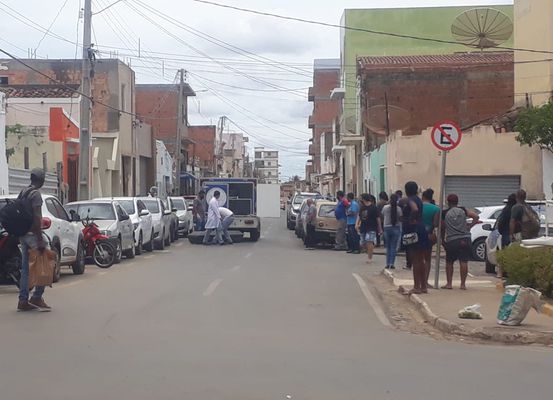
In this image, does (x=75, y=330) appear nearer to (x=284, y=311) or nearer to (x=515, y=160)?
(x=284, y=311)

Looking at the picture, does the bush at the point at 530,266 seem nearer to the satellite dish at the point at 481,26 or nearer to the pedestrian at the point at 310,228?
the pedestrian at the point at 310,228

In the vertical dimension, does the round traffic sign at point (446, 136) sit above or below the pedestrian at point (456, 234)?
above

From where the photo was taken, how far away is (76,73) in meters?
54.5

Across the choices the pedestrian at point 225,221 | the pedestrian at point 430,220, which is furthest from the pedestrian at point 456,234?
the pedestrian at point 225,221

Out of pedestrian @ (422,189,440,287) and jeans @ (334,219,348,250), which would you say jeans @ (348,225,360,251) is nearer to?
jeans @ (334,219,348,250)

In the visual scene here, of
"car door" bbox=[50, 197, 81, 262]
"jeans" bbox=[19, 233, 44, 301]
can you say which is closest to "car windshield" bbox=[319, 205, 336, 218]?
"car door" bbox=[50, 197, 81, 262]

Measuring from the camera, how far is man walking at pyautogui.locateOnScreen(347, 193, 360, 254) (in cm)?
2847

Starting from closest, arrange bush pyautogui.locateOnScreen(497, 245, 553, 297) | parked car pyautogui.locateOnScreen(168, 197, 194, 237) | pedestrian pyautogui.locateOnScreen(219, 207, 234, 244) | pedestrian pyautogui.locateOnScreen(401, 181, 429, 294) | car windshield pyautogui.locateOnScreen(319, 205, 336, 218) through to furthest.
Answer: bush pyautogui.locateOnScreen(497, 245, 553, 297) < pedestrian pyautogui.locateOnScreen(401, 181, 429, 294) < car windshield pyautogui.locateOnScreen(319, 205, 336, 218) < pedestrian pyautogui.locateOnScreen(219, 207, 234, 244) < parked car pyautogui.locateOnScreen(168, 197, 194, 237)

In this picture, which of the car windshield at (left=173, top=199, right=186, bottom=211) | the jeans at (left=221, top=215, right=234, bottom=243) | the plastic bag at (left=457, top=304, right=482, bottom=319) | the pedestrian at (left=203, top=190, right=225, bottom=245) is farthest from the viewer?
the car windshield at (left=173, top=199, right=186, bottom=211)

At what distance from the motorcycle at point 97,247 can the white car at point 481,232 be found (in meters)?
9.35

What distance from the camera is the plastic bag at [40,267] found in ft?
41.6

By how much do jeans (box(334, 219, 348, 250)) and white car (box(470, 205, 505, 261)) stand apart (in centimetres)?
571

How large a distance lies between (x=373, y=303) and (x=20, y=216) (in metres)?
6.09

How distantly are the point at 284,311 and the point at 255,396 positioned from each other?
604 centimetres
